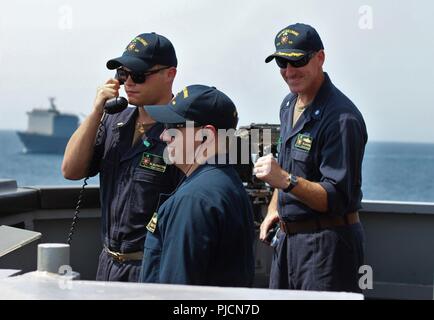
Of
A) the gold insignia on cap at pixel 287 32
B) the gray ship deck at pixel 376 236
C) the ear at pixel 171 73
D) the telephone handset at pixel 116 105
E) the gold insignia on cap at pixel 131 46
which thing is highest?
the gold insignia on cap at pixel 287 32

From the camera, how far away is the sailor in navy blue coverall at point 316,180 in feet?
10.5

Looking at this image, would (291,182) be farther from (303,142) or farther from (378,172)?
(378,172)

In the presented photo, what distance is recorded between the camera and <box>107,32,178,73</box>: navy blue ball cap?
3.30 meters

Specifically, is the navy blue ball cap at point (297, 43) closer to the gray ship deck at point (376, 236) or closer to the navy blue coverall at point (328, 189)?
the navy blue coverall at point (328, 189)

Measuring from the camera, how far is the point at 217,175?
7.54 ft

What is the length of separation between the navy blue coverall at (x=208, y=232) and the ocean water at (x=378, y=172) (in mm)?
80814

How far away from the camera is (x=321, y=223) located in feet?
10.8

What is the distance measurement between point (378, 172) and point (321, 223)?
394ft

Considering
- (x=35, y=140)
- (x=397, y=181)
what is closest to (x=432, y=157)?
(x=397, y=181)

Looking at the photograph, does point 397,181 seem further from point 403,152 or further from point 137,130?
point 137,130

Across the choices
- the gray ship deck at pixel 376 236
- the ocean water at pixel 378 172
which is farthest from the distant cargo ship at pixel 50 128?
the gray ship deck at pixel 376 236

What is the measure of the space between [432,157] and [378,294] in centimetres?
14938

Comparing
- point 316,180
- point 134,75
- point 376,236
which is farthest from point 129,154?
point 376,236

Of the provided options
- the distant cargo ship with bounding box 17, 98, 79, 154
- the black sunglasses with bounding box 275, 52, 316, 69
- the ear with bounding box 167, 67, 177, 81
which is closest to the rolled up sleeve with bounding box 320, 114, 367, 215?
the black sunglasses with bounding box 275, 52, 316, 69
